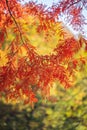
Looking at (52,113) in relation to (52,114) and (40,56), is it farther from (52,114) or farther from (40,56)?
(40,56)

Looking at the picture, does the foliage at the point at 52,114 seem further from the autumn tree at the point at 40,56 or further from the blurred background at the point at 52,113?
the autumn tree at the point at 40,56

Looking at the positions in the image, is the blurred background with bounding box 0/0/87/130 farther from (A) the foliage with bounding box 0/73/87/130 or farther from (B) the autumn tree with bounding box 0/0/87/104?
(B) the autumn tree with bounding box 0/0/87/104

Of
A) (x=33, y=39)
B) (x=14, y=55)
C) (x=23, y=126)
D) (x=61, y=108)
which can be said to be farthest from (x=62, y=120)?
(x=14, y=55)

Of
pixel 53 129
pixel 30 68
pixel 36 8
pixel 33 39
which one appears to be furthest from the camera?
pixel 33 39

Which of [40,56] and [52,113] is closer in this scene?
[40,56]

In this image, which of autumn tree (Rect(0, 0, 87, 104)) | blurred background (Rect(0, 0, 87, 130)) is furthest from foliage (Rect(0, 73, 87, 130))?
autumn tree (Rect(0, 0, 87, 104))

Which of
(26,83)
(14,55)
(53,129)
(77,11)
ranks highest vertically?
(77,11)

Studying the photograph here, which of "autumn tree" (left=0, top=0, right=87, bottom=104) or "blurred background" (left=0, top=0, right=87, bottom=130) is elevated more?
"autumn tree" (left=0, top=0, right=87, bottom=104)

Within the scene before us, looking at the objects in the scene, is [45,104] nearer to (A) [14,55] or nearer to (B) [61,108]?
(B) [61,108]

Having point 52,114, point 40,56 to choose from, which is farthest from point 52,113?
point 40,56

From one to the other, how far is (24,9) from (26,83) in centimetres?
126

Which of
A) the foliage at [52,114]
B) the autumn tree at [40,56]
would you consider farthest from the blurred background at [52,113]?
the autumn tree at [40,56]

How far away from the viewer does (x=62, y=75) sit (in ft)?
20.6

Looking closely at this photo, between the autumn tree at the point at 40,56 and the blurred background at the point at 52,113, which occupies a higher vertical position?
the autumn tree at the point at 40,56
